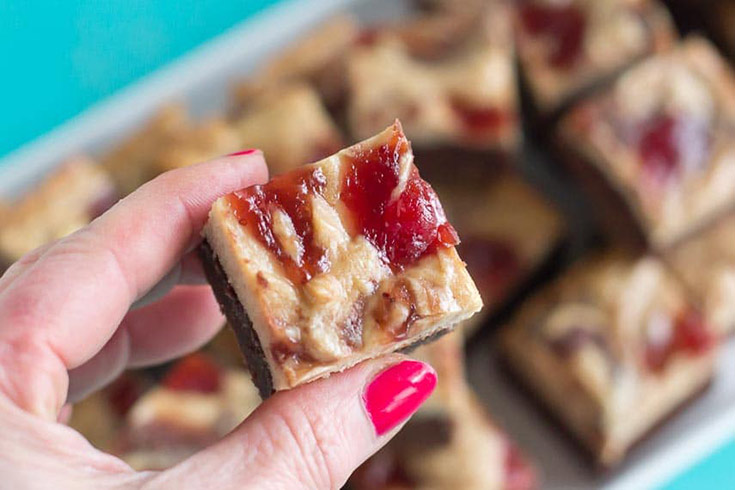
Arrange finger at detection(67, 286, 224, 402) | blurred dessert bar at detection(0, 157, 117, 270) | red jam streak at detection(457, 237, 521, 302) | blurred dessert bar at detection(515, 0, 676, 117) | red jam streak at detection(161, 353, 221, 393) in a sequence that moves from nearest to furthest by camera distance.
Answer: finger at detection(67, 286, 224, 402) → red jam streak at detection(161, 353, 221, 393) → blurred dessert bar at detection(0, 157, 117, 270) → red jam streak at detection(457, 237, 521, 302) → blurred dessert bar at detection(515, 0, 676, 117)

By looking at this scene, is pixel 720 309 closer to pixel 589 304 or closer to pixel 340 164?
pixel 589 304

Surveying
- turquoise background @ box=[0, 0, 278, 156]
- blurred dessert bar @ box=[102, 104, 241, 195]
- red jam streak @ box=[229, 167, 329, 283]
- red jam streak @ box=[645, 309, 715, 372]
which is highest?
turquoise background @ box=[0, 0, 278, 156]

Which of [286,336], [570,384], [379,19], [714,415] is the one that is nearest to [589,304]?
[570,384]

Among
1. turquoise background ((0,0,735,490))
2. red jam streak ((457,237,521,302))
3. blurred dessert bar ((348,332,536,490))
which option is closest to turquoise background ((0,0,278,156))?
turquoise background ((0,0,735,490))

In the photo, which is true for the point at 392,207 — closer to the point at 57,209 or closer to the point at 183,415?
the point at 183,415

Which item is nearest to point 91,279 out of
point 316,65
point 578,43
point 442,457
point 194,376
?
point 194,376

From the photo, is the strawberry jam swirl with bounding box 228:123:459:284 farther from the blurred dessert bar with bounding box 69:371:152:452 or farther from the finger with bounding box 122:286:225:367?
the blurred dessert bar with bounding box 69:371:152:452

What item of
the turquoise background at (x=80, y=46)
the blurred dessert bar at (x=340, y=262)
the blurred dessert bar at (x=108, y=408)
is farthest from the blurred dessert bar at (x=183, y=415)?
the turquoise background at (x=80, y=46)
